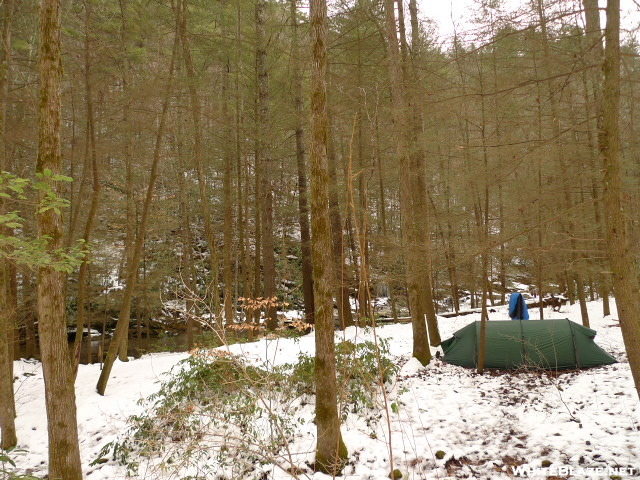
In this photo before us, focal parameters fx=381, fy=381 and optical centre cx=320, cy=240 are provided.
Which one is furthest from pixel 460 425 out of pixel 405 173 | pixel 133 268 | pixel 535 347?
pixel 133 268

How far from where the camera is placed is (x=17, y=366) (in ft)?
37.2

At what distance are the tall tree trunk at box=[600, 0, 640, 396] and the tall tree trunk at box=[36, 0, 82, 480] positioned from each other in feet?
20.5

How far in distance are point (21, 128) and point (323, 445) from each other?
7.17 metres

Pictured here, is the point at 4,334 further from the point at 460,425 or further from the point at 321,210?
the point at 460,425

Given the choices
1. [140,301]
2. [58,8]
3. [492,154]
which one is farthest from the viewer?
[140,301]

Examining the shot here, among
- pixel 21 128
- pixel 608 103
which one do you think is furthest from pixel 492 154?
pixel 21 128

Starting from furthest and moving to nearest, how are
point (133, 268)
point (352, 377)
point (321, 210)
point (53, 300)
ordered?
point (133, 268)
point (352, 377)
point (53, 300)
point (321, 210)

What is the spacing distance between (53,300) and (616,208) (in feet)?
21.2

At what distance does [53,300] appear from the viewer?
4.58m

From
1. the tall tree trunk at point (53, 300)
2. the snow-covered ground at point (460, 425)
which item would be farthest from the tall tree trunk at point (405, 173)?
the tall tree trunk at point (53, 300)

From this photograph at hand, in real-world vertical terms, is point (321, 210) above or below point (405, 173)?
below

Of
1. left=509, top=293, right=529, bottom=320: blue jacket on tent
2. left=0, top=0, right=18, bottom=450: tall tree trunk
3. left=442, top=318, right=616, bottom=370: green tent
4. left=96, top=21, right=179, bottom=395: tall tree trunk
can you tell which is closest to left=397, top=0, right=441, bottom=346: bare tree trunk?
left=442, top=318, right=616, bottom=370: green tent

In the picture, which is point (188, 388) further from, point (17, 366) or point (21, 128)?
point (17, 366)

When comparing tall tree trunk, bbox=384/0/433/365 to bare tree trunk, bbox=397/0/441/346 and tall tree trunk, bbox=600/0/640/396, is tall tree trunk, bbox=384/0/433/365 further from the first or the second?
tall tree trunk, bbox=600/0/640/396
